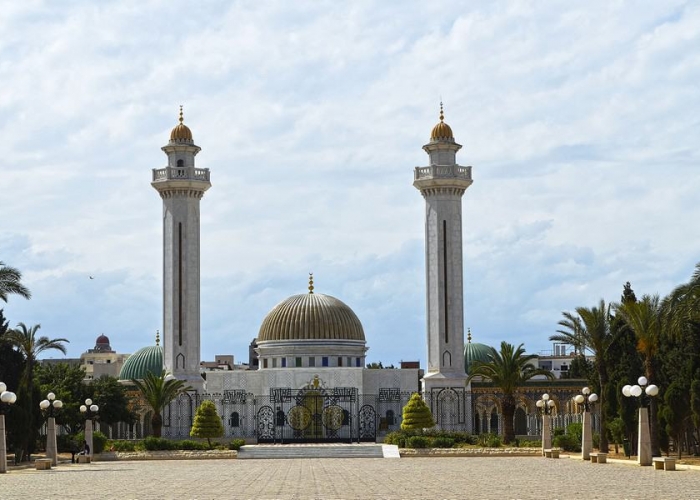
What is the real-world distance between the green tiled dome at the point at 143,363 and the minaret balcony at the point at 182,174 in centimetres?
1569

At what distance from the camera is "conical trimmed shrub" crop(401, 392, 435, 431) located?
5891 cm

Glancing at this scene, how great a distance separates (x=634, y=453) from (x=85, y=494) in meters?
26.0

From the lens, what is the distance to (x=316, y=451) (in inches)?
2066

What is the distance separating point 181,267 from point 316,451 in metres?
18.2

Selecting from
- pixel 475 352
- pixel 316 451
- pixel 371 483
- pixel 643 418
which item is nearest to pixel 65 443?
pixel 316 451

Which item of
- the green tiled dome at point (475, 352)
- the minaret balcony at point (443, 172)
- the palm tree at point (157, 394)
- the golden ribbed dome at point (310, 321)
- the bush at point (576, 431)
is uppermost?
the minaret balcony at point (443, 172)

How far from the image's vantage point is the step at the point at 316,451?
5144cm

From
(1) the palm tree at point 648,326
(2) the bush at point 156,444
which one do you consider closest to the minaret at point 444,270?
(2) the bush at point 156,444

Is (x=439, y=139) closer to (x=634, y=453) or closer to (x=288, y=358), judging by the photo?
(x=288, y=358)

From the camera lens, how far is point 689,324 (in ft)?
131

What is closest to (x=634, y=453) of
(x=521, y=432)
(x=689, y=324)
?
(x=689, y=324)

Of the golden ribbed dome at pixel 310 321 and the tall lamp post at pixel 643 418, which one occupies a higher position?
the golden ribbed dome at pixel 310 321

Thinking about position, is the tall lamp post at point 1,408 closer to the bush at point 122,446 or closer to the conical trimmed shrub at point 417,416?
the bush at point 122,446

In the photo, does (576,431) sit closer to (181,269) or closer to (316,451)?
(316,451)
